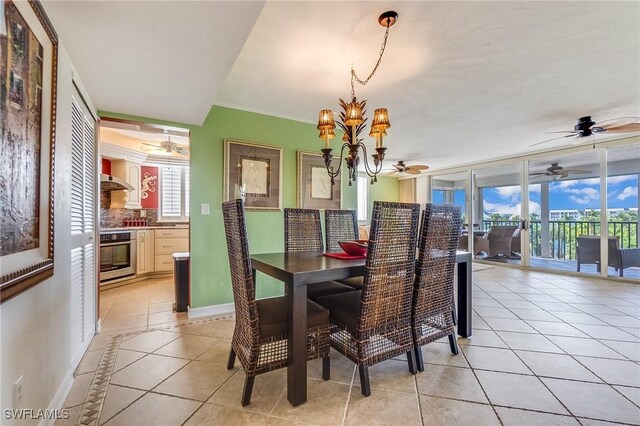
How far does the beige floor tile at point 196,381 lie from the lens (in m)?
1.68

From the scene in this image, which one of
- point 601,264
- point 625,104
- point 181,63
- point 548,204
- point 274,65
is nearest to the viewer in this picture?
point 181,63

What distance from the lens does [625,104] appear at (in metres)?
3.26

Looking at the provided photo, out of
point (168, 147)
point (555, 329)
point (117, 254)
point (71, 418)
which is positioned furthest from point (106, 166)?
point (555, 329)

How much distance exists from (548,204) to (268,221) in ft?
18.8

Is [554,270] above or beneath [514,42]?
beneath

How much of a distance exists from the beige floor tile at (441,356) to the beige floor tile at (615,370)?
2.73 ft

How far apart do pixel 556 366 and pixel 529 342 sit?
406 mm

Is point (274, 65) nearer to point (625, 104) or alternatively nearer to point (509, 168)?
point (625, 104)

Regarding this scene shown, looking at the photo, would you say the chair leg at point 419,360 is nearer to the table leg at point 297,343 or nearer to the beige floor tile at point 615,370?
the table leg at point 297,343

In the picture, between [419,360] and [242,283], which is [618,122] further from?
[242,283]

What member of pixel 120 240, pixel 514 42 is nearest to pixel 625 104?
pixel 514 42

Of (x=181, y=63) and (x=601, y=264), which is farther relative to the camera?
(x=601, y=264)

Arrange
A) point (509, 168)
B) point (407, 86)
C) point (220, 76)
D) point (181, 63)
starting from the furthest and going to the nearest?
point (509, 168)
point (407, 86)
point (220, 76)
point (181, 63)

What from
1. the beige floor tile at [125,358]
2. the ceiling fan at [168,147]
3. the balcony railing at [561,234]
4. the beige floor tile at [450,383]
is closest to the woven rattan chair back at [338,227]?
the beige floor tile at [450,383]
